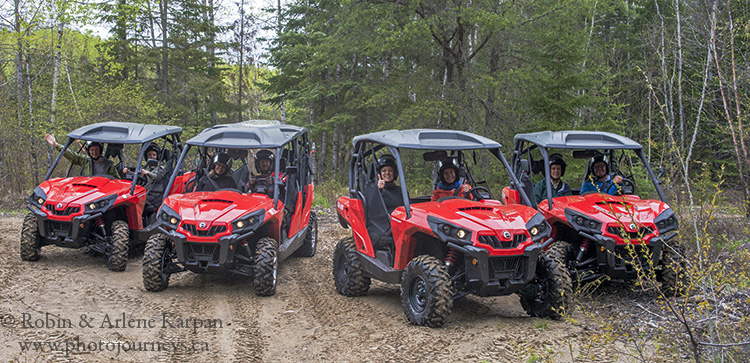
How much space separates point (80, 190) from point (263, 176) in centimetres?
290

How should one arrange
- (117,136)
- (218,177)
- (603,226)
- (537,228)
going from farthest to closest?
(117,136)
(218,177)
(603,226)
(537,228)

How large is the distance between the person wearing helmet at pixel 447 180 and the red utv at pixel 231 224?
219 cm

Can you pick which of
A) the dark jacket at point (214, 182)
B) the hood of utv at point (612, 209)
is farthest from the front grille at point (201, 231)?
the hood of utv at point (612, 209)

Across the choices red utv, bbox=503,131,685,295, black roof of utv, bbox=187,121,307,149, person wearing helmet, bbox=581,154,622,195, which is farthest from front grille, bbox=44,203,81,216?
person wearing helmet, bbox=581,154,622,195

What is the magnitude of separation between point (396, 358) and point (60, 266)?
6494 millimetres

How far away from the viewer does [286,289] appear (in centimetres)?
824

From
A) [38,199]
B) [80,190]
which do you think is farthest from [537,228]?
[38,199]

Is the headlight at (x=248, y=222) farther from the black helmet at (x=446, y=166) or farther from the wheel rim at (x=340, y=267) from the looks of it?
the black helmet at (x=446, y=166)

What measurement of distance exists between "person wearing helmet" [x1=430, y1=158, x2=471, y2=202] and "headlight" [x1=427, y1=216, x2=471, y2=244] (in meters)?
1.65

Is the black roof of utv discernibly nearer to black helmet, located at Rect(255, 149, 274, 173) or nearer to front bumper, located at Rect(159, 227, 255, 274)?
black helmet, located at Rect(255, 149, 274, 173)

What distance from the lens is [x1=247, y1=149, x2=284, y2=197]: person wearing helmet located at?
9263 millimetres

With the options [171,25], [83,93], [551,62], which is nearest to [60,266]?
[551,62]

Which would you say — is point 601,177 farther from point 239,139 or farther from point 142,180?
point 142,180

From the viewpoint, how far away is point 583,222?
279 inches
